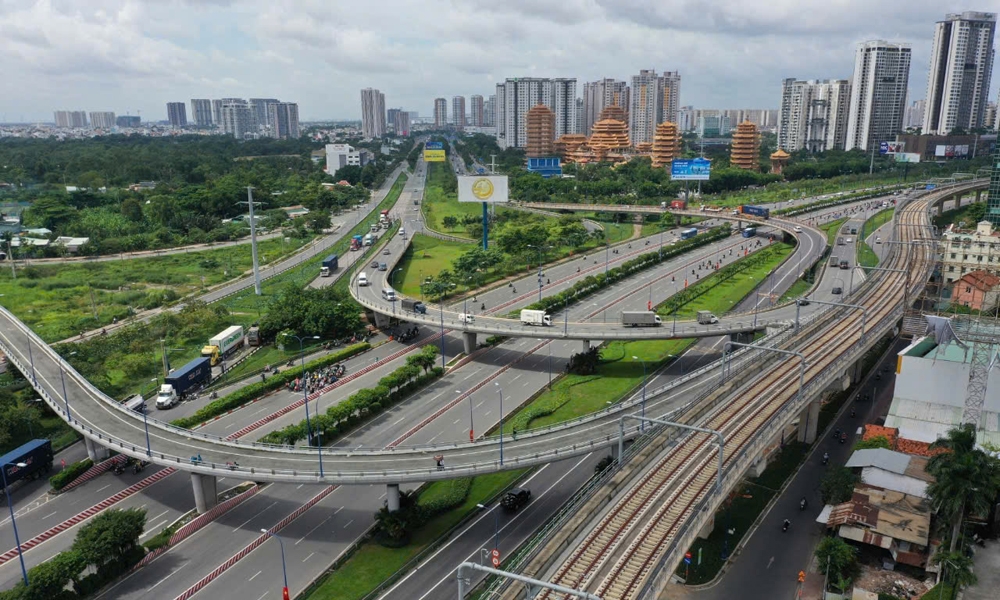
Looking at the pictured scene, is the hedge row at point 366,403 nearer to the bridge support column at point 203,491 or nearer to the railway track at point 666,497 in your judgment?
the bridge support column at point 203,491

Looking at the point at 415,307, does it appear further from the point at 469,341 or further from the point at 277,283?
the point at 277,283

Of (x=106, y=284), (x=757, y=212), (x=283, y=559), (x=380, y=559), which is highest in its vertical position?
(x=757, y=212)

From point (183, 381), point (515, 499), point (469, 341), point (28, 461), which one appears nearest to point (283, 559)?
point (515, 499)

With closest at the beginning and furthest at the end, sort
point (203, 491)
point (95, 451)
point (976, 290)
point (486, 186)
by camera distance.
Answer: point (203, 491), point (95, 451), point (976, 290), point (486, 186)

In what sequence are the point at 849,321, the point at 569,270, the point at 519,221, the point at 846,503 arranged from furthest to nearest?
the point at 519,221, the point at 569,270, the point at 849,321, the point at 846,503

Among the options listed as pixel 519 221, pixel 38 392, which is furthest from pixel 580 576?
pixel 519 221

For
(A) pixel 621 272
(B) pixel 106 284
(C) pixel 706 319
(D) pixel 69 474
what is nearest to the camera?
(D) pixel 69 474

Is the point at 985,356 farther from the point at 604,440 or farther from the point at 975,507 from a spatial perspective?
the point at 604,440

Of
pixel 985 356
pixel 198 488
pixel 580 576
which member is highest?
pixel 985 356
